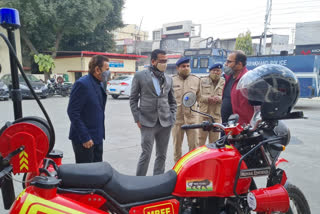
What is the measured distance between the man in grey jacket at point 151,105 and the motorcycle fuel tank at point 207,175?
156cm

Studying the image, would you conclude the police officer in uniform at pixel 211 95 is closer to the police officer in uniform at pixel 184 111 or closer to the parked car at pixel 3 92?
the police officer in uniform at pixel 184 111

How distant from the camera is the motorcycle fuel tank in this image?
Result: 1.81m

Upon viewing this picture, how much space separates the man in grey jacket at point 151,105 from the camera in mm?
3367

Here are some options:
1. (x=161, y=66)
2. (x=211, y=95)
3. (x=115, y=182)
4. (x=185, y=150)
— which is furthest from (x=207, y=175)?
(x=185, y=150)

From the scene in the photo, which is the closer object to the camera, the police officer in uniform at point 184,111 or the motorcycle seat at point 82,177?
the motorcycle seat at point 82,177

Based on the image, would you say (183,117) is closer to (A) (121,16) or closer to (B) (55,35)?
(B) (55,35)

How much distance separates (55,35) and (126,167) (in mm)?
21060

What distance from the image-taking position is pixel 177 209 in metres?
1.81

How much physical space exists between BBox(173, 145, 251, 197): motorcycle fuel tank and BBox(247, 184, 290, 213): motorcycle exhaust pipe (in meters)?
0.16

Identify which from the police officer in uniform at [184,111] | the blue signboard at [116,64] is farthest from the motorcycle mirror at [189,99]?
the blue signboard at [116,64]

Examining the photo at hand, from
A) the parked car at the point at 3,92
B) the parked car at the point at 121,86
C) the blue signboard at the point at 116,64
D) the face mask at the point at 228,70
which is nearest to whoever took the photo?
the face mask at the point at 228,70

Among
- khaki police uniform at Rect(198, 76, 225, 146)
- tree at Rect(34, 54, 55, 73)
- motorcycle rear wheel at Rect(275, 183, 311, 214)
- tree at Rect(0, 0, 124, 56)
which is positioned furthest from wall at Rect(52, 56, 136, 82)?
motorcycle rear wheel at Rect(275, 183, 311, 214)

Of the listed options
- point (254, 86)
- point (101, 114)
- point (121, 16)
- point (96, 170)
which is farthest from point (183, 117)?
point (121, 16)

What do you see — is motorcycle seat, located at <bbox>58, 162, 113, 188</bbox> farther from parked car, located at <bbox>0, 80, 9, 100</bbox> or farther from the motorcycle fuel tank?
parked car, located at <bbox>0, 80, 9, 100</bbox>
